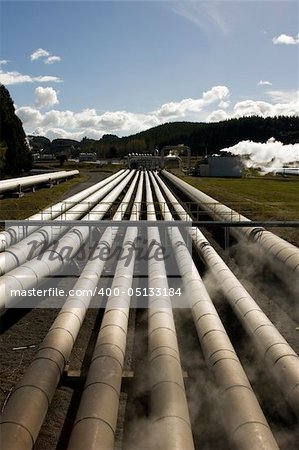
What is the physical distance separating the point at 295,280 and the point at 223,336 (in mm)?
8030

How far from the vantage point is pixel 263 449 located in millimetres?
8820

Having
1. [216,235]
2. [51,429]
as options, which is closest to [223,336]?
[51,429]

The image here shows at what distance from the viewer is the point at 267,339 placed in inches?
537

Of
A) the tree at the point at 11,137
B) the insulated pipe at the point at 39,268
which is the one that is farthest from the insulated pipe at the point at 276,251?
the tree at the point at 11,137

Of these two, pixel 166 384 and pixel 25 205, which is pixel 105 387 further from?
pixel 25 205

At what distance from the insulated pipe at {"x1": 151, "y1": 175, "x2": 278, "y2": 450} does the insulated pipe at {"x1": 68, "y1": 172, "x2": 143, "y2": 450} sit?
2.75 meters

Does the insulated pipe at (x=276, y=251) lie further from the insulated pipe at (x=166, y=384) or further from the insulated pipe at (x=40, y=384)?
the insulated pipe at (x=40, y=384)

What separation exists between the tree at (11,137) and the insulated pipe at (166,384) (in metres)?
63.1

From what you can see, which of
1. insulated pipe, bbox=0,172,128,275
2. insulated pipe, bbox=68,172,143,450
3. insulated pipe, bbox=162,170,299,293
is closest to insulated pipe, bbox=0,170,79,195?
insulated pipe, bbox=0,172,128,275

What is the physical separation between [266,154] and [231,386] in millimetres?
109958

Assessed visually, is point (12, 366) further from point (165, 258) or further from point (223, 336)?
point (165, 258)

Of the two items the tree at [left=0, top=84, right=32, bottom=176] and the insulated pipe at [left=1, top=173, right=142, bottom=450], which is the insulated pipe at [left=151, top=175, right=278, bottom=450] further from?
the tree at [left=0, top=84, right=32, bottom=176]

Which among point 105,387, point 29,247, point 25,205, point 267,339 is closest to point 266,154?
point 25,205

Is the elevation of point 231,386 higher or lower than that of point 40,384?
lower
